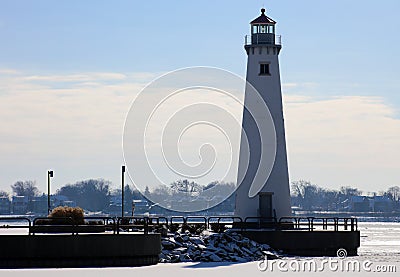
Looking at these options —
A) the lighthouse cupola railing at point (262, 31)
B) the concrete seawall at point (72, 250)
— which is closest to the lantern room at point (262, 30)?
the lighthouse cupola railing at point (262, 31)

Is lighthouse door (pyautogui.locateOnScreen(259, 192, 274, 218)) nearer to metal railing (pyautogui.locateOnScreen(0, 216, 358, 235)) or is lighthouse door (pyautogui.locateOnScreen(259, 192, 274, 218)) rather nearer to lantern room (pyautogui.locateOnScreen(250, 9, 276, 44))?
metal railing (pyautogui.locateOnScreen(0, 216, 358, 235))

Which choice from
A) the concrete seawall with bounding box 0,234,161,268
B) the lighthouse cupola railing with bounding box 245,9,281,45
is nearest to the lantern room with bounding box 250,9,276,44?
the lighthouse cupola railing with bounding box 245,9,281,45

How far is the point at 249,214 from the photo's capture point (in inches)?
2152

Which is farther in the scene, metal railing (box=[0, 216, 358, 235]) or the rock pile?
the rock pile

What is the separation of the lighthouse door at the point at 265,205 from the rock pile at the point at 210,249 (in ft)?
21.7

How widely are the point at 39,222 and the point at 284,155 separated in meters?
15.9

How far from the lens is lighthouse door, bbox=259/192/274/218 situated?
54.3 meters

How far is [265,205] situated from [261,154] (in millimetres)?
2560

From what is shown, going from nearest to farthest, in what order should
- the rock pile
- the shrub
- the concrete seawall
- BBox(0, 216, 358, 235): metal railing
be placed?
the concrete seawall
BBox(0, 216, 358, 235): metal railing
the rock pile
the shrub

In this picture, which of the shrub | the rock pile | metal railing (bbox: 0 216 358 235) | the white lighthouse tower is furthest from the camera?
the white lighthouse tower

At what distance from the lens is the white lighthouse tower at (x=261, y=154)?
177 ft

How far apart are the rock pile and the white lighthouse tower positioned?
6696mm

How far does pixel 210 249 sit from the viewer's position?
4372 centimetres

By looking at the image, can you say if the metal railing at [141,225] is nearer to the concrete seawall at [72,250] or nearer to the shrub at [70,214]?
the shrub at [70,214]
